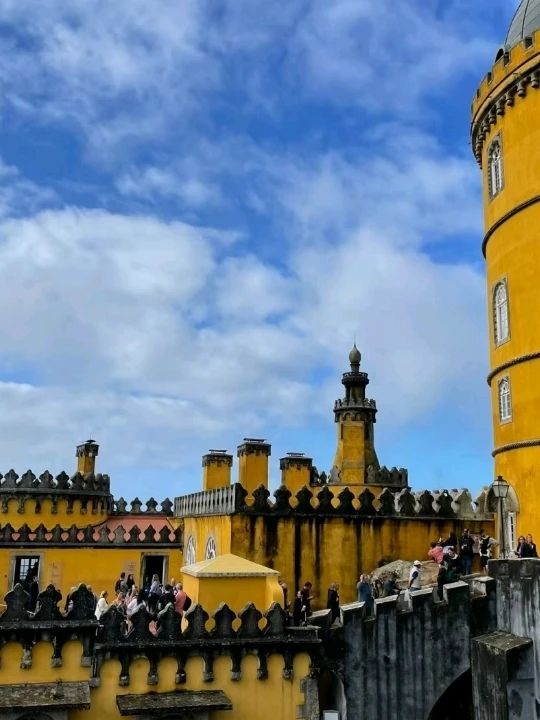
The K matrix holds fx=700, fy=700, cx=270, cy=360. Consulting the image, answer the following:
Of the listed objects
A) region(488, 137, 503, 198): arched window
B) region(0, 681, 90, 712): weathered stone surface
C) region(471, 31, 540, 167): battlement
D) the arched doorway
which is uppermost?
region(471, 31, 540, 167): battlement

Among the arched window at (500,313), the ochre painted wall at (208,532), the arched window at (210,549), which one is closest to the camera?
the arched window at (500,313)

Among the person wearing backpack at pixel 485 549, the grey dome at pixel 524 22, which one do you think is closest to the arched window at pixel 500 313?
the person wearing backpack at pixel 485 549

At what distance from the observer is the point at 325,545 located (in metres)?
21.1

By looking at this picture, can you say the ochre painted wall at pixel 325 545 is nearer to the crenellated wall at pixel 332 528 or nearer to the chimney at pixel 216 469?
the crenellated wall at pixel 332 528

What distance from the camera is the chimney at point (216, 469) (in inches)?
1211

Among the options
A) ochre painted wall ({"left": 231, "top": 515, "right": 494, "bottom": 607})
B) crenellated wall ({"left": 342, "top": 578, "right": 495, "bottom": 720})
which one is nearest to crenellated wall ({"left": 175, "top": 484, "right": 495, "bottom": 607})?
ochre painted wall ({"left": 231, "top": 515, "right": 494, "bottom": 607})

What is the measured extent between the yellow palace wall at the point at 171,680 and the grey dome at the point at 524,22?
59.7 ft

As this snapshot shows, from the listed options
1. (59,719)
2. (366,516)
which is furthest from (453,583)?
(59,719)

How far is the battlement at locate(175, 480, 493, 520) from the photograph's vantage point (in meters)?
20.9

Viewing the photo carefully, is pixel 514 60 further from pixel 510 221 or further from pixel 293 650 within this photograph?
pixel 293 650

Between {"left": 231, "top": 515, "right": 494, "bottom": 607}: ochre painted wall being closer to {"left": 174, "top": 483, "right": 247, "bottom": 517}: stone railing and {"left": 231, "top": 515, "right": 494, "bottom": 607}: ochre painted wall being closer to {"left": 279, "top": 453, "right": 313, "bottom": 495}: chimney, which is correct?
{"left": 174, "top": 483, "right": 247, "bottom": 517}: stone railing

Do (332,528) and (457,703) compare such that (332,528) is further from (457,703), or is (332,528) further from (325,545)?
(457,703)

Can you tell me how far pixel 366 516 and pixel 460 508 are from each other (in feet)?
10.7

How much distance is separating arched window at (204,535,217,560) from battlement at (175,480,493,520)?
41.3 inches
